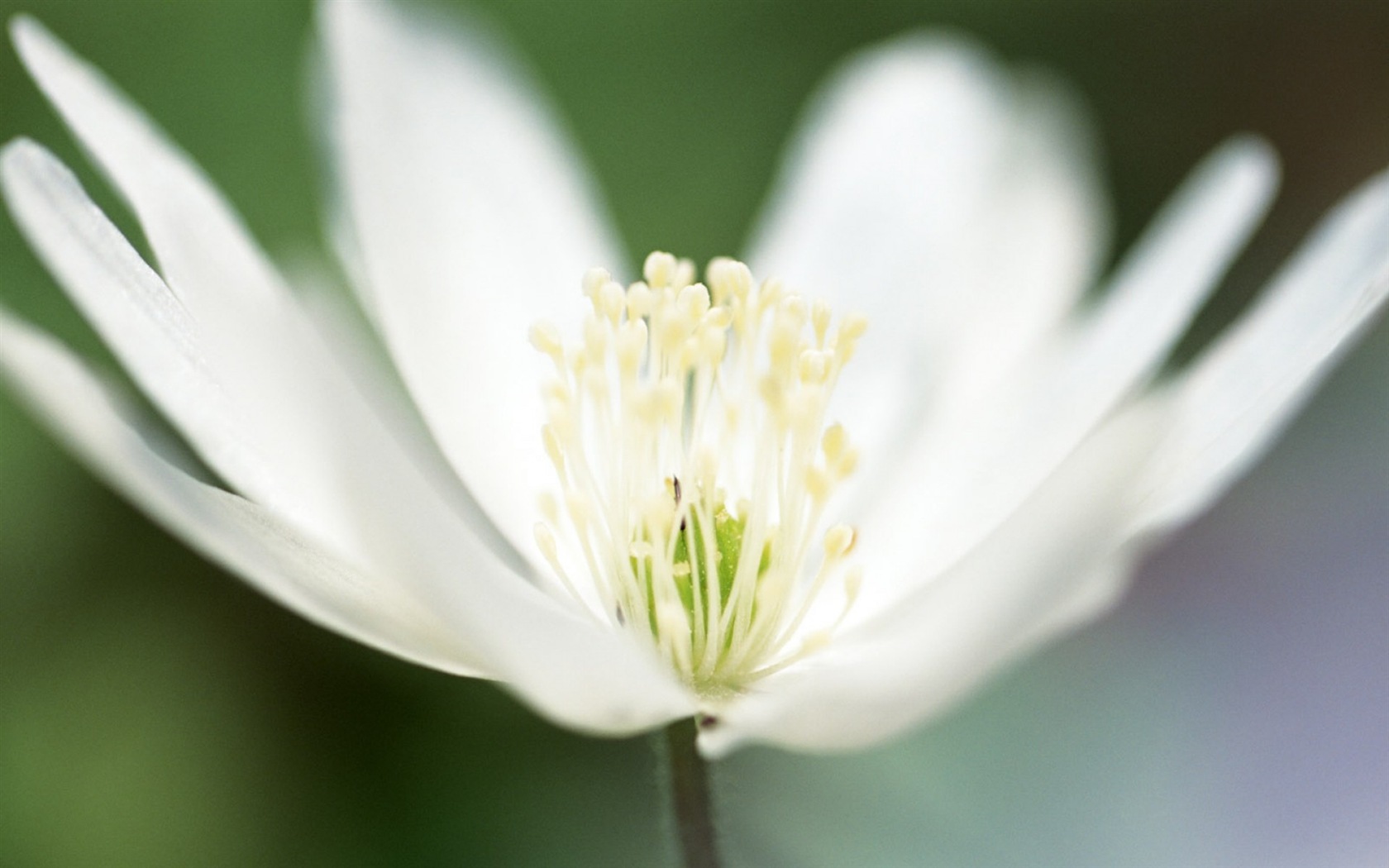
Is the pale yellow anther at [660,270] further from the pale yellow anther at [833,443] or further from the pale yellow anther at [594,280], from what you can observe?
the pale yellow anther at [833,443]

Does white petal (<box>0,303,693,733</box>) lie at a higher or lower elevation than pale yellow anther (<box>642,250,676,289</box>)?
lower

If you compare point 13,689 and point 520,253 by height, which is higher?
point 520,253

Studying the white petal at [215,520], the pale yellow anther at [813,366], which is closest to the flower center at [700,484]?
the pale yellow anther at [813,366]

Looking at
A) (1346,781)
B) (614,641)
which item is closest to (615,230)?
(1346,781)

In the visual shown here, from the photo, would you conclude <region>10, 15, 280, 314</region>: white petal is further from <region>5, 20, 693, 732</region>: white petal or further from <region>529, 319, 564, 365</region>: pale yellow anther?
<region>529, 319, 564, 365</region>: pale yellow anther

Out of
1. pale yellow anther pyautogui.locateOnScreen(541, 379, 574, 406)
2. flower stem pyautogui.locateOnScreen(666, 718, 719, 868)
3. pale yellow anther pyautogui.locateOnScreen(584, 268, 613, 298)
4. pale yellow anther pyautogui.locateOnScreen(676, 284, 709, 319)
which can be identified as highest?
pale yellow anther pyautogui.locateOnScreen(584, 268, 613, 298)

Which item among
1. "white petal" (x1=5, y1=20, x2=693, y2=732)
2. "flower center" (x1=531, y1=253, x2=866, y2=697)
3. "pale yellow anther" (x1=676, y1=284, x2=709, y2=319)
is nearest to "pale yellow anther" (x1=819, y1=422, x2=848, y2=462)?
"flower center" (x1=531, y1=253, x2=866, y2=697)

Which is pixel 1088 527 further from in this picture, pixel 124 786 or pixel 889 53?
pixel 889 53

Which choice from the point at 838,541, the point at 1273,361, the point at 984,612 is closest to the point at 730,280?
the point at 838,541
